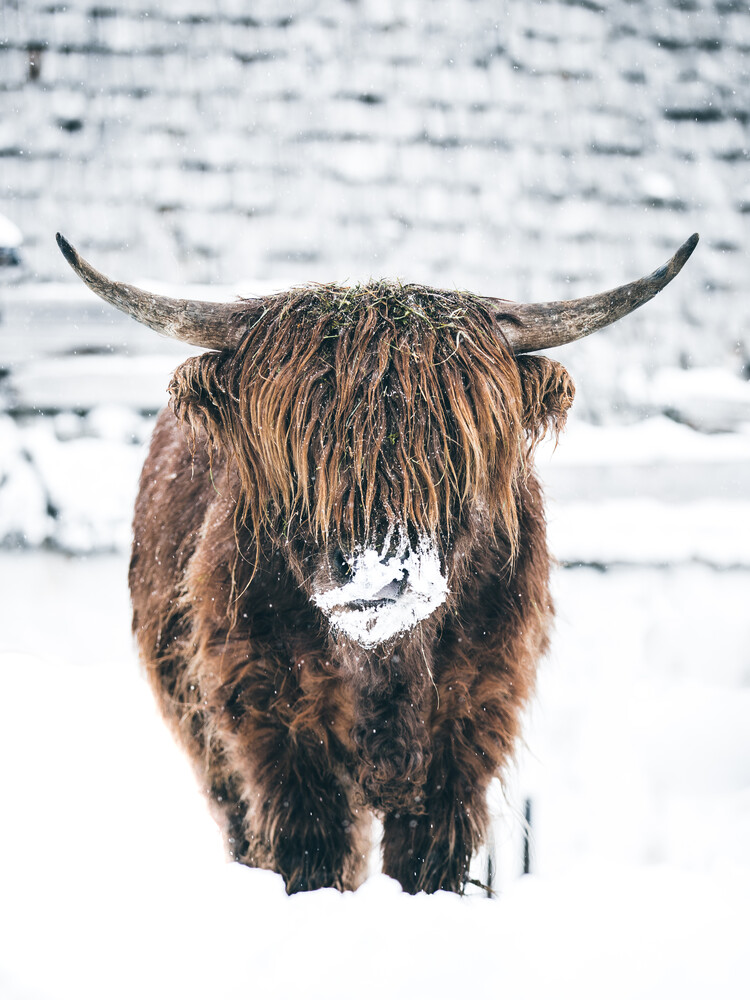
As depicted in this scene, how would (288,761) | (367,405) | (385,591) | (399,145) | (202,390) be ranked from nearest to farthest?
(385,591) → (367,405) → (202,390) → (288,761) → (399,145)

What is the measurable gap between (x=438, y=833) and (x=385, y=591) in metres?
0.83

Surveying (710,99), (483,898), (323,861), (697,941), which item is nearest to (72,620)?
(323,861)

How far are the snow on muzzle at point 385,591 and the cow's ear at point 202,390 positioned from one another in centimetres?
53

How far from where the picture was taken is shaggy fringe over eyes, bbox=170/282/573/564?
174 cm

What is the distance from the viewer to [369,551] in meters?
1.66

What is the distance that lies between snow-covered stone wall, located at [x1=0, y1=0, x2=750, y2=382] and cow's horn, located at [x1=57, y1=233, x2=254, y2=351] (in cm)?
272

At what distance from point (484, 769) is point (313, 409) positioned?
3.35ft

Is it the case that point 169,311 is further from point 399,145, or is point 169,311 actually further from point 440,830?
point 399,145

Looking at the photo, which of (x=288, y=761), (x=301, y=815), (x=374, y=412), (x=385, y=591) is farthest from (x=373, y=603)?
(x=301, y=815)

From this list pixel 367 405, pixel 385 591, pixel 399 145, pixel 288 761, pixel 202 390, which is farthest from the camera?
pixel 399 145

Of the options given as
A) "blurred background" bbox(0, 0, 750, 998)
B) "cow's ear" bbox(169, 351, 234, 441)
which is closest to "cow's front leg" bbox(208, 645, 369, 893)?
"cow's ear" bbox(169, 351, 234, 441)

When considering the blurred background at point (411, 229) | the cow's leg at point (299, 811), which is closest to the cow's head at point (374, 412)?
the cow's leg at point (299, 811)

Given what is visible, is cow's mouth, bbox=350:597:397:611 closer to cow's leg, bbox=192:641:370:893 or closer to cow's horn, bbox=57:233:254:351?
cow's leg, bbox=192:641:370:893

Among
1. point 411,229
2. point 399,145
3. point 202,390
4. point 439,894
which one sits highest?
point 399,145
